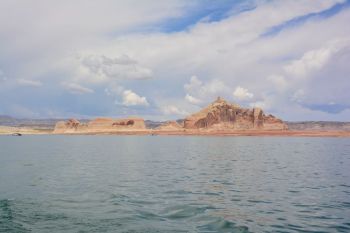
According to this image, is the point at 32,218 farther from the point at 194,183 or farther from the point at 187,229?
the point at 194,183

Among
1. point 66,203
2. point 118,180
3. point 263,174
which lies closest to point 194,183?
point 118,180

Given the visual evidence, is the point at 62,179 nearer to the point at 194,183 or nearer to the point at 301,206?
the point at 194,183

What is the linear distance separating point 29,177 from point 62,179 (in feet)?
12.3

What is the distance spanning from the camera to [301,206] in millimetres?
22875

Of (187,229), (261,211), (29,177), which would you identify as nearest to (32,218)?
(187,229)

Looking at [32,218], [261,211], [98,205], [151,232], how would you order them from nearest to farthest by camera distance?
[151,232] → [32,218] → [261,211] → [98,205]

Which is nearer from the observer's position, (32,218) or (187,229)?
(187,229)

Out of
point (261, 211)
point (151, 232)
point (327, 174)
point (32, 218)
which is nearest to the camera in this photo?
A: point (151, 232)

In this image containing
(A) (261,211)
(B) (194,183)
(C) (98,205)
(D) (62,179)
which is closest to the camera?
(A) (261,211)

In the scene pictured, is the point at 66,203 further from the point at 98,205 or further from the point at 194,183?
the point at 194,183

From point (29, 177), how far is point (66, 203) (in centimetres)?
1450

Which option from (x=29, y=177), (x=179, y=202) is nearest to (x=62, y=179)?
(x=29, y=177)

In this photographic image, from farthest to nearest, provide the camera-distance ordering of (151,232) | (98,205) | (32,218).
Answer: (98,205) < (32,218) < (151,232)

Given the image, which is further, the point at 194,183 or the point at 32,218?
the point at 194,183
